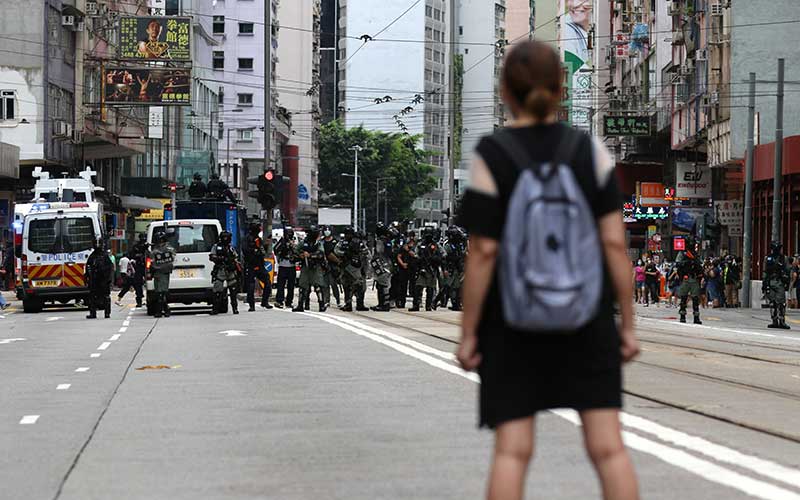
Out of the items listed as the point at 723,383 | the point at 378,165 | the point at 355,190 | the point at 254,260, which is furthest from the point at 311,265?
the point at 378,165

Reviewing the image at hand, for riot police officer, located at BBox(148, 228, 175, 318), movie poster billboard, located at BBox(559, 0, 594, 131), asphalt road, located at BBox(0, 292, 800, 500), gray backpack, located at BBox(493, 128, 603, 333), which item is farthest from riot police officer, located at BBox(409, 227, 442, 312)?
movie poster billboard, located at BBox(559, 0, 594, 131)

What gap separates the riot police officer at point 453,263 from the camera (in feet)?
123

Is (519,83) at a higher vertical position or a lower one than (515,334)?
higher

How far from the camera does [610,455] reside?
17.5 feet

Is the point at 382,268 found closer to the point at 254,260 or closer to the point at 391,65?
the point at 254,260

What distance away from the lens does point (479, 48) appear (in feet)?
634

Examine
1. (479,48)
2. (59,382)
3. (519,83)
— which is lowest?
(59,382)

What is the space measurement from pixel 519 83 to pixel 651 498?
2.94 m

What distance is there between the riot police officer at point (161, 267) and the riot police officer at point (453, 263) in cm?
655

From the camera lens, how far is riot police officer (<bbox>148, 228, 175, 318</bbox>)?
107ft

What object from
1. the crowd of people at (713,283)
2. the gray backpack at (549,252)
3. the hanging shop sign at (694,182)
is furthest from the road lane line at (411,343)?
the hanging shop sign at (694,182)

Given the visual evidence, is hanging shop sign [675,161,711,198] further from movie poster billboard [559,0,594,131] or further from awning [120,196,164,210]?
movie poster billboard [559,0,594,131]

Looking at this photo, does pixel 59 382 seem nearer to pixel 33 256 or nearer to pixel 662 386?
pixel 662 386

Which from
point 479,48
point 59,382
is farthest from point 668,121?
point 479,48
